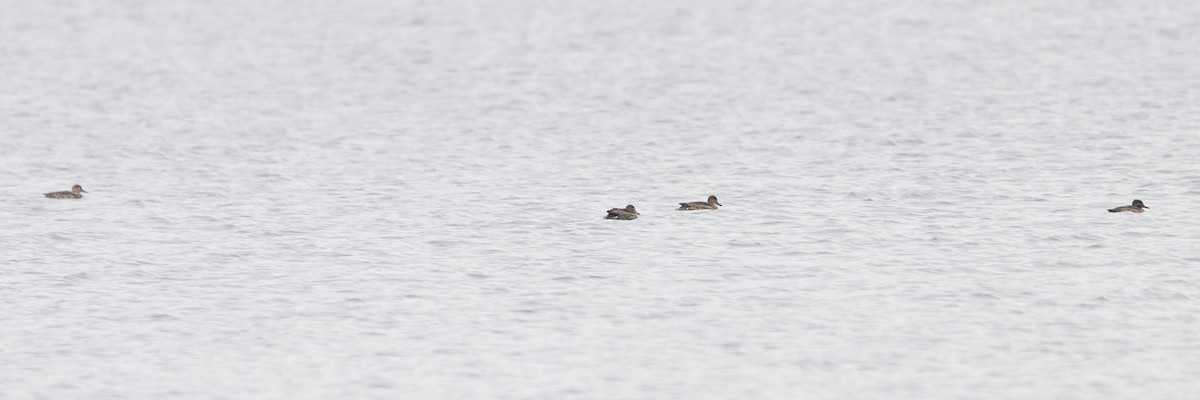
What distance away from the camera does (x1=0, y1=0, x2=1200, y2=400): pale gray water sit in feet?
60.5

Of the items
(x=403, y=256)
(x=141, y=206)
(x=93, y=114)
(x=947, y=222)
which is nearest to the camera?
(x=403, y=256)

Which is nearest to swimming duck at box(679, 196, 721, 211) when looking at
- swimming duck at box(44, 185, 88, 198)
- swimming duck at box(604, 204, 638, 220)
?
swimming duck at box(604, 204, 638, 220)

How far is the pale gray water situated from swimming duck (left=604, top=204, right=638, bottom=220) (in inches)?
7.1

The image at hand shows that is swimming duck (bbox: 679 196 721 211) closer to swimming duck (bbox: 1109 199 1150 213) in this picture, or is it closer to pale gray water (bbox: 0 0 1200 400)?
pale gray water (bbox: 0 0 1200 400)

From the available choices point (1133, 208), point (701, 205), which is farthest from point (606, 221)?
point (1133, 208)

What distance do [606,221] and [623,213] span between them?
42 cm

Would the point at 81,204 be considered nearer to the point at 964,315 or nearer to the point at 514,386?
the point at 514,386

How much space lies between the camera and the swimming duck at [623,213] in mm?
26641

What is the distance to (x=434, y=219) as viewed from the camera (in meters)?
27.2

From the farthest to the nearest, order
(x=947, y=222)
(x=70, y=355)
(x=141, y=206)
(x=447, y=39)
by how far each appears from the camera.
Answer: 1. (x=447, y=39)
2. (x=141, y=206)
3. (x=947, y=222)
4. (x=70, y=355)

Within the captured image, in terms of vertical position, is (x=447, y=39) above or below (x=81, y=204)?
above

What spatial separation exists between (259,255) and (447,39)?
109 feet

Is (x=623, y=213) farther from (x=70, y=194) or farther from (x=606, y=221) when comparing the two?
(x=70, y=194)

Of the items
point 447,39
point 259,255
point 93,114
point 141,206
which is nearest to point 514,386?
point 259,255
